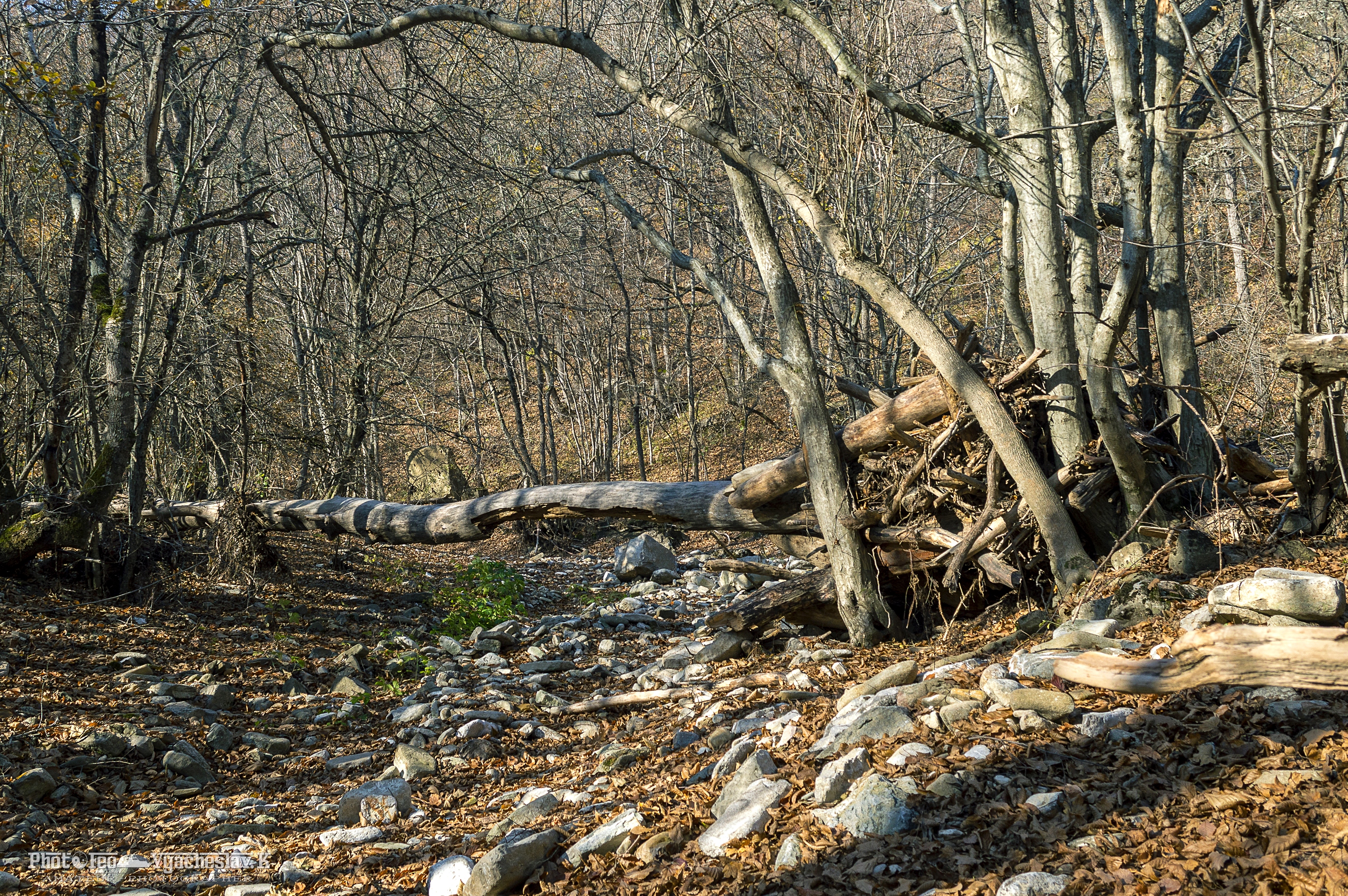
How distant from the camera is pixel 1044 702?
3.48m

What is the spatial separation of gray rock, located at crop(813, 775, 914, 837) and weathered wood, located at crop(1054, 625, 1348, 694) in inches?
36.6

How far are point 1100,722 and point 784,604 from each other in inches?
119

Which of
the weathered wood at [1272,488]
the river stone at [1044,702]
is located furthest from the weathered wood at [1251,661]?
the weathered wood at [1272,488]

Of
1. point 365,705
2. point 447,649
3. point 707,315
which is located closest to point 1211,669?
point 365,705

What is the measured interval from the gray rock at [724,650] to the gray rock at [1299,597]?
10.6ft

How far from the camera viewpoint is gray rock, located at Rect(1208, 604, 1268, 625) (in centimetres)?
377

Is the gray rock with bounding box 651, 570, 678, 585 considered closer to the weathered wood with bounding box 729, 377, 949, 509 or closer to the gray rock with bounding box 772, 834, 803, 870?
the weathered wood with bounding box 729, 377, 949, 509

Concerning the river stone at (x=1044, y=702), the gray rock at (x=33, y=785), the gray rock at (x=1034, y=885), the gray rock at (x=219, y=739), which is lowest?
the gray rock at (x=219, y=739)

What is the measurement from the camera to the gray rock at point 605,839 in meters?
3.24

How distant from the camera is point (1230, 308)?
459 inches

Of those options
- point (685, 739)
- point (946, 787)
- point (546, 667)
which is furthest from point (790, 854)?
point (546, 667)

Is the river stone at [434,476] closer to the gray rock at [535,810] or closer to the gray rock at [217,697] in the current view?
the gray rock at [217,697]

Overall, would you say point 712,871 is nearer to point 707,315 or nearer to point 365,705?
point 365,705

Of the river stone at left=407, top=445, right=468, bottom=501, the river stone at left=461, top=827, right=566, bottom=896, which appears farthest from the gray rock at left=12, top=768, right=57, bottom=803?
the river stone at left=407, top=445, right=468, bottom=501
